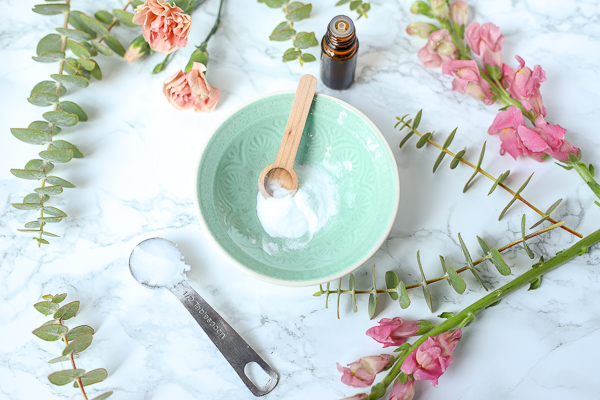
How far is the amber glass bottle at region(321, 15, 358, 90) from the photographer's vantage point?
2.98ft

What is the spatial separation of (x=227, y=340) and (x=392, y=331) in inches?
11.8

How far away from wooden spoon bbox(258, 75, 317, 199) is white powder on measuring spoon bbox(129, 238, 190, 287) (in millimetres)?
204

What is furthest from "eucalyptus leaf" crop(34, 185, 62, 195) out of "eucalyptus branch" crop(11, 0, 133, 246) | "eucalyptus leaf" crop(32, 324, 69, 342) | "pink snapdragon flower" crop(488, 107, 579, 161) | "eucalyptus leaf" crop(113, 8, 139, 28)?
"pink snapdragon flower" crop(488, 107, 579, 161)

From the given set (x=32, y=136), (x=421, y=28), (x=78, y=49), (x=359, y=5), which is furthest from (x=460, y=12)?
(x=32, y=136)

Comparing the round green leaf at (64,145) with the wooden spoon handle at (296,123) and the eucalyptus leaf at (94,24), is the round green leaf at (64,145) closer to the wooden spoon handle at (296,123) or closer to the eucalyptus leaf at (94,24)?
the eucalyptus leaf at (94,24)

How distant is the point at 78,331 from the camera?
3.10 feet

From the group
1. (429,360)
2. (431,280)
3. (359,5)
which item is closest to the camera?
(429,360)

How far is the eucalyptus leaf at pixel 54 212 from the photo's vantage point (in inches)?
38.6

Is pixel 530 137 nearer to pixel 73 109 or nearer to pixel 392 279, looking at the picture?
pixel 392 279

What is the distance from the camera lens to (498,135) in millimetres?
1055

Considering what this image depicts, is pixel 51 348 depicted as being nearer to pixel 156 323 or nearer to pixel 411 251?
pixel 156 323

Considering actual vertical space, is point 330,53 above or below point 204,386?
above

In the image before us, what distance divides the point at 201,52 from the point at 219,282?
17.7 inches

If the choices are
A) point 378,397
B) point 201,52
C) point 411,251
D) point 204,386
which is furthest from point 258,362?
point 201,52
